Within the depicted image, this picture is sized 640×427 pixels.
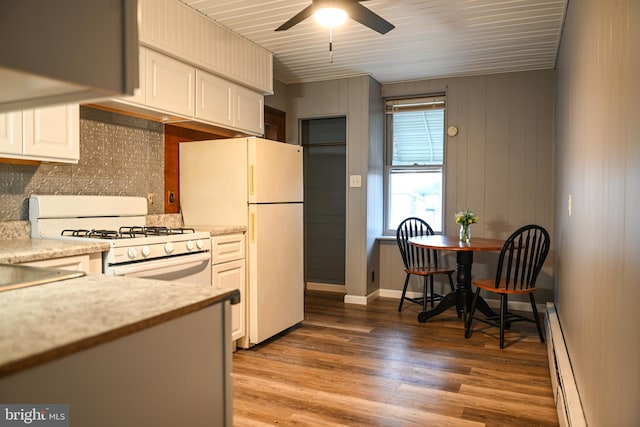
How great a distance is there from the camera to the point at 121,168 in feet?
10.5

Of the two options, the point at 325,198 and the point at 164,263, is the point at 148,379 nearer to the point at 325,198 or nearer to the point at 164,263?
the point at 164,263

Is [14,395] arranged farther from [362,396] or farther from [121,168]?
[121,168]

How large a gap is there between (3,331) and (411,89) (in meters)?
4.76

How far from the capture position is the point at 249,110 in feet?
12.9

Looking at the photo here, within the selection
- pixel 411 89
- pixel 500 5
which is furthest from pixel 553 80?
pixel 500 5

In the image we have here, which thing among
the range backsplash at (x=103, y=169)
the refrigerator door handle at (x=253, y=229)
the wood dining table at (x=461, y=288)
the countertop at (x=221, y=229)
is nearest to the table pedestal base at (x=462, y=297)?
the wood dining table at (x=461, y=288)

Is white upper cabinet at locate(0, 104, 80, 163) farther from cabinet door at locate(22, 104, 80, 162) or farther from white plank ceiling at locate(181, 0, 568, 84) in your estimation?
white plank ceiling at locate(181, 0, 568, 84)

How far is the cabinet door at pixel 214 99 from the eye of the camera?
133 inches

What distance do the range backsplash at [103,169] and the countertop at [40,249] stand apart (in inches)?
12.4

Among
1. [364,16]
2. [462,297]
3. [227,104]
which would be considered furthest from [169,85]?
[462,297]

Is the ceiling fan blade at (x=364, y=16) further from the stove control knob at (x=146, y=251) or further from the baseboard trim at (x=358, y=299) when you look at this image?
the baseboard trim at (x=358, y=299)

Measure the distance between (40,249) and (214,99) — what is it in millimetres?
1820

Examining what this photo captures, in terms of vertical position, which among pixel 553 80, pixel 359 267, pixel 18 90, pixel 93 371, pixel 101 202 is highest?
pixel 553 80

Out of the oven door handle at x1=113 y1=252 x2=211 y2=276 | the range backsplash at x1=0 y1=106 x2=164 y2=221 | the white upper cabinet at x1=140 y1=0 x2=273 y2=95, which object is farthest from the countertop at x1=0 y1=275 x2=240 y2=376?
the white upper cabinet at x1=140 y1=0 x2=273 y2=95
